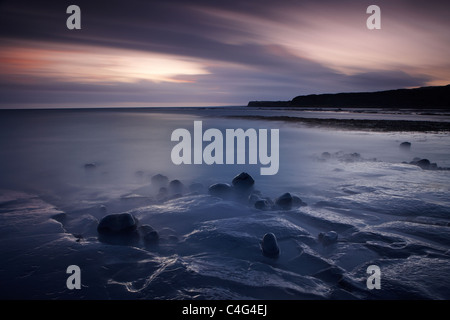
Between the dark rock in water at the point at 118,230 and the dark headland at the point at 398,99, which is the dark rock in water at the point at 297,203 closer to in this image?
the dark rock in water at the point at 118,230

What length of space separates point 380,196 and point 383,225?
1668mm

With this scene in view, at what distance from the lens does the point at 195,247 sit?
381cm

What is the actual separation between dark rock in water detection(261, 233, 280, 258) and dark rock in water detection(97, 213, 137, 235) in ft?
7.08

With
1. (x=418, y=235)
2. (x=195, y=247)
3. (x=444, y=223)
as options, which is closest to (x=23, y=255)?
(x=195, y=247)

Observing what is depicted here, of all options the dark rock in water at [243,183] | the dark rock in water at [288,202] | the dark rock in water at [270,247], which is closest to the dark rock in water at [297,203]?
the dark rock in water at [288,202]

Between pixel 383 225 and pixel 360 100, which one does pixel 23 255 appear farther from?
pixel 360 100

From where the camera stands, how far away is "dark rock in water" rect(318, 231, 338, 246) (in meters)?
3.84

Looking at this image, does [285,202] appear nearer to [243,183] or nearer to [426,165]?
[243,183]

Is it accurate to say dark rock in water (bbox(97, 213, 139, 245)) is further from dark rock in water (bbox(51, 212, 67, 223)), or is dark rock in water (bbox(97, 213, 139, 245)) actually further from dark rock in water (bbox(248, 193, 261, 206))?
dark rock in water (bbox(248, 193, 261, 206))

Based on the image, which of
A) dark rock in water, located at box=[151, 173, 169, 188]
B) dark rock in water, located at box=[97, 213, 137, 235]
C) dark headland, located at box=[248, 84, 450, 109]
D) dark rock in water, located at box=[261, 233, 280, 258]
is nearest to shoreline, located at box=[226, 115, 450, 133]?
dark rock in water, located at box=[151, 173, 169, 188]

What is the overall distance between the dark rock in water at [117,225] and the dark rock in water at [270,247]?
2158 millimetres

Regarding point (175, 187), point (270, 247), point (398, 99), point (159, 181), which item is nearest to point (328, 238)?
point (270, 247)

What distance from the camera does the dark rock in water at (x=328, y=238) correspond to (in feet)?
12.6
